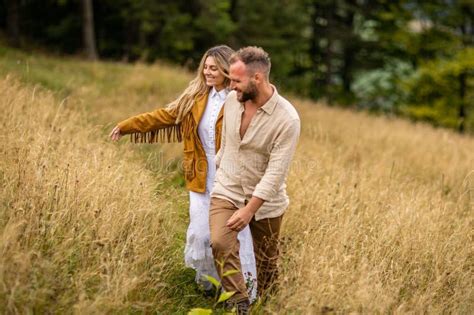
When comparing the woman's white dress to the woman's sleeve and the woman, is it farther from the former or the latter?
the woman's sleeve

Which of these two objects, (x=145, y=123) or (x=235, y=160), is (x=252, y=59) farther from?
(x=145, y=123)

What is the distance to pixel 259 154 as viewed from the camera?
171 inches

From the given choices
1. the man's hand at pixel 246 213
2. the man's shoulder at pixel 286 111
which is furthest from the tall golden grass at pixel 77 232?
the man's shoulder at pixel 286 111

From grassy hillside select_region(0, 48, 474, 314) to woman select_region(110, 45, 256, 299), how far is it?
0.24 metres

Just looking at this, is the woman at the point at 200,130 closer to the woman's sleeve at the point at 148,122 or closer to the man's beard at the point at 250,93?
the woman's sleeve at the point at 148,122

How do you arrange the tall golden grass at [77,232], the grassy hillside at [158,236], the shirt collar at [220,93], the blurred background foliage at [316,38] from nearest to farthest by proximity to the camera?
the tall golden grass at [77,232]
the grassy hillside at [158,236]
the shirt collar at [220,93]
the blurred background foliage at [316,38]

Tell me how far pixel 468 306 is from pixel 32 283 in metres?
3.10

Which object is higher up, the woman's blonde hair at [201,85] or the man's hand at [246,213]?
the woman's blonde hair at [201,85]

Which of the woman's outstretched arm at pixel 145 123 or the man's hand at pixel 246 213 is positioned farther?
the woman's outstretched arm at pixel 145 123

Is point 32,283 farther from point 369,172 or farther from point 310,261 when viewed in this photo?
point 369,172

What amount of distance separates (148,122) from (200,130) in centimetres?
42

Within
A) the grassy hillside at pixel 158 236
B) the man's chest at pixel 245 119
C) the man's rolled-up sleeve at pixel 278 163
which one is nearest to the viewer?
the grassy hillside at pixel 158 236

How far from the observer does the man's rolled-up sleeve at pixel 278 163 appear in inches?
162

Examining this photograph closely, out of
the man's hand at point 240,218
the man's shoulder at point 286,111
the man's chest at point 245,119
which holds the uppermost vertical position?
A: the man's shoulder at point 286,111
